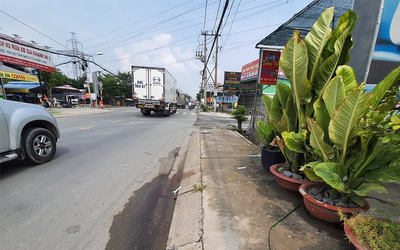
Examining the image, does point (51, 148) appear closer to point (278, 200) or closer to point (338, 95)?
point (278, 200)

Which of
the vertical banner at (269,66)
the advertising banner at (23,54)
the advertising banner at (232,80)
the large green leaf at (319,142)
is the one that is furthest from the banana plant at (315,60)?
the advertising banner at (232,80)

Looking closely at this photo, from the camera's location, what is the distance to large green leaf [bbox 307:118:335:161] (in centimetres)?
174

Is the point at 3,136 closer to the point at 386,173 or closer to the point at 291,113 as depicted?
the point at 291,113

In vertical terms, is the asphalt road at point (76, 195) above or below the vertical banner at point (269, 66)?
below

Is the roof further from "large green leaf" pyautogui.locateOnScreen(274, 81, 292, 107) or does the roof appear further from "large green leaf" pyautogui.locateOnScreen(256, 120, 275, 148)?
"large green leaf" pyautogui.locateOnScreen(256, 120, 275, 148)

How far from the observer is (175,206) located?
2.39 meters

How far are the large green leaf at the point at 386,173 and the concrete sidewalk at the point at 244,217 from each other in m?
0.64

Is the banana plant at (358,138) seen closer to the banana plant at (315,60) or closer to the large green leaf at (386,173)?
the large green leaf at (386,173)

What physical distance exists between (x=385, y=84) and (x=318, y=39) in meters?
0.88

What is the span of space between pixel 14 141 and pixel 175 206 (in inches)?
124

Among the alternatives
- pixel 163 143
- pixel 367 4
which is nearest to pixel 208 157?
pixel 163 143

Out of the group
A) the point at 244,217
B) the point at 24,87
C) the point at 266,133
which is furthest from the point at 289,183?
the point at 24,87

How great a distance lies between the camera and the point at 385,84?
1494 mm

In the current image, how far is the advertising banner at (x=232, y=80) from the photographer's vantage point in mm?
25844
